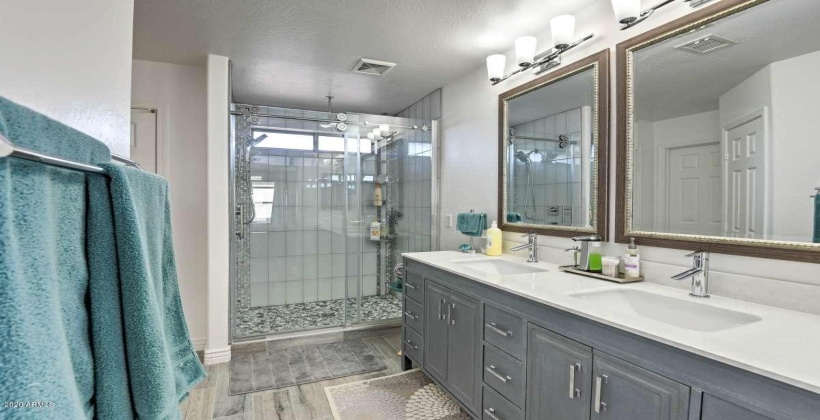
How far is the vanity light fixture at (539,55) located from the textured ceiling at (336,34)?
10 cm

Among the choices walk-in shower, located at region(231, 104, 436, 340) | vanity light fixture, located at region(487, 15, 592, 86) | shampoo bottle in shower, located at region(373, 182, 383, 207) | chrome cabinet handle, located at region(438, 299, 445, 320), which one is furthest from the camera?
shampoo bottle in shower, located at region(373, 182, 383, 207)

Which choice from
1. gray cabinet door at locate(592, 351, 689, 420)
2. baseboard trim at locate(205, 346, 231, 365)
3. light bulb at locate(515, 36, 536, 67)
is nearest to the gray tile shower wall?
light bulb at locate(515, 36, 536, 67)

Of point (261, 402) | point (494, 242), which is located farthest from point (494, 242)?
point (261, 402)

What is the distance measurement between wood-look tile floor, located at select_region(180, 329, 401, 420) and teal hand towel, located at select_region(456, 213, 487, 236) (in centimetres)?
109

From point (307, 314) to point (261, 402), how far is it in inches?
53.8

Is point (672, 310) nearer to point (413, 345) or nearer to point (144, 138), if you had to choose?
point (413, 345)

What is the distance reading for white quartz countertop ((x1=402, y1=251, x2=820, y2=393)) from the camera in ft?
2.77

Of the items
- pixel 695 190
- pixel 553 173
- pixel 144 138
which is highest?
pixel 144 138

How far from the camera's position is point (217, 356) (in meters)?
2.81

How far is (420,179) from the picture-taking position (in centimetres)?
365

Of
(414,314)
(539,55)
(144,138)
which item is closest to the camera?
(539,55)

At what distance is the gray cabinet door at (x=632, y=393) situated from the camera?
1016mm

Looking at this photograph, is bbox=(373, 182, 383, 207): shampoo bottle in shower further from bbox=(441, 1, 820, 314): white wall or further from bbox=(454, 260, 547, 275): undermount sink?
bbox=(454, 260, 547, 275): undermount sink

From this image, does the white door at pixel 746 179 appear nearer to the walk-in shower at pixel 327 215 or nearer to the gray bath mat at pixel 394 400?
the gray bath mat at pixel 394 400
